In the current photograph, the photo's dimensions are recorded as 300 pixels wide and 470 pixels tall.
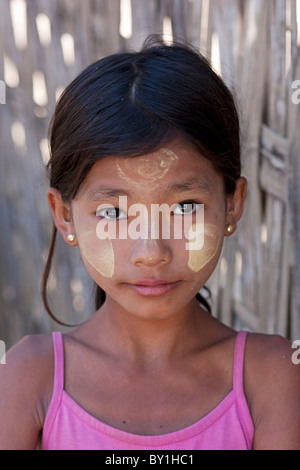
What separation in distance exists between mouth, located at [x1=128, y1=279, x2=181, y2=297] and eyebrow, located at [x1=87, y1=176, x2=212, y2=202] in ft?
0.62

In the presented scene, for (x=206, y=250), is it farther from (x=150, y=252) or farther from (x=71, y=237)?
(x=71, y=237)

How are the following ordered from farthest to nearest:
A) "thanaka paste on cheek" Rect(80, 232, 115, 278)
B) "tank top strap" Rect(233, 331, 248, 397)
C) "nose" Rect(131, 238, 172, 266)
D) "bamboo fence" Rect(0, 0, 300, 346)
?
"bamboo fence" Rect(0, 0, 300, 346) → "tank top strap" Rect(233, 331, 248, 397) → "thanaka paste on cheek" Rect(80, 232, 115, 278) → "nose" Rect(131, 238, 172, 266)

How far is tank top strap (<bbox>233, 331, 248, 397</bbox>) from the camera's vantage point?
179 cm

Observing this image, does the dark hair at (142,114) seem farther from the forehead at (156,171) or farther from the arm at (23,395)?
the arm at (23,395)

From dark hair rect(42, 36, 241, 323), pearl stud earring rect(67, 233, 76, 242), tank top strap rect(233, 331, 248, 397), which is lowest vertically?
tank top strap rect(233, 331, 248, 397)

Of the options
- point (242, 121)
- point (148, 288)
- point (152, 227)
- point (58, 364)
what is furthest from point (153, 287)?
point (242, 121)

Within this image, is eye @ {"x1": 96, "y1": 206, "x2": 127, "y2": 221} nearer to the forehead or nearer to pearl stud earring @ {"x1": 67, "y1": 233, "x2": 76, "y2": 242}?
the forehead

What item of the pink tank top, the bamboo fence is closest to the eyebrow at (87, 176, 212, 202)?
the pink tank top

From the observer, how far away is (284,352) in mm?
1829

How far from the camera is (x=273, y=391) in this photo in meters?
1.76

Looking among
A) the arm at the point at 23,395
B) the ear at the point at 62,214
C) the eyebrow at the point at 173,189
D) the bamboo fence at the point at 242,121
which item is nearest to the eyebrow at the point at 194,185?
the eyebrow at the point at 173,189

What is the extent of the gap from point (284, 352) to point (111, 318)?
0.42 m

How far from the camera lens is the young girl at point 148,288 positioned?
5.43ft

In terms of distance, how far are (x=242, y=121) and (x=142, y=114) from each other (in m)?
0.85
